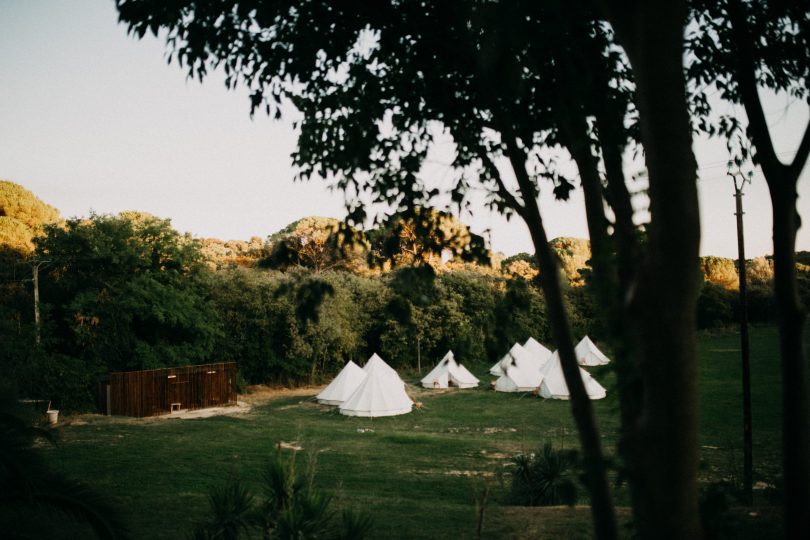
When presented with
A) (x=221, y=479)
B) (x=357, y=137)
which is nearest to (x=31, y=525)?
(x=221, y=479)

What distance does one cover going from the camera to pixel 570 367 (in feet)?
8.02

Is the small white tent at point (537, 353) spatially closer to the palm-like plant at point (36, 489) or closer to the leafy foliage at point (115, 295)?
the leafy foliage at point (115, 295)

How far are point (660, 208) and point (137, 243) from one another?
20796mm

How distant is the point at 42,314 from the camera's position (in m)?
18.3

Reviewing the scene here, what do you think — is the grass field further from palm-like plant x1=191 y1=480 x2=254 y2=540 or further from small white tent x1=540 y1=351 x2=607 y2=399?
small white tent x1=540 y1=351 x2=607 y2=399

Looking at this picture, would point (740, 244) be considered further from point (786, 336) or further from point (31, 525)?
point (31, 525)

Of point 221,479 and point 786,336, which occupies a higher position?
point 786,336

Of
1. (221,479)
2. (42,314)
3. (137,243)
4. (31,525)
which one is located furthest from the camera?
(137,243)

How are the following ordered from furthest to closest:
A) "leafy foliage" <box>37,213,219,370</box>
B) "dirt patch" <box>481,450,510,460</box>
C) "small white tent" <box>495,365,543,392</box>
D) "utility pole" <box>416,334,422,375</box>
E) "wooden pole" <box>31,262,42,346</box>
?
"utility pole" <box>416,334,422,375</box> < "small white tent" <box>495,365,543,392</box> < "leafy foliage" <box>37,213,219,370</box> < "wooden pole" <box>31,262,42,346</box> < "dirt patch" <box>481,450,510,460</box>

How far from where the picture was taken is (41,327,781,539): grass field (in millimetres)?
7539

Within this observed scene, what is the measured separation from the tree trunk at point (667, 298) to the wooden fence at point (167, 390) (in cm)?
1965

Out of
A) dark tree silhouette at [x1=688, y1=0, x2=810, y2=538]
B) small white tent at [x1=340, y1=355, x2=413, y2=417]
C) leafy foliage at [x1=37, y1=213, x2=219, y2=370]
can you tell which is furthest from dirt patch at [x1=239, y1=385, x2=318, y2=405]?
dark tree silhouette at [x1=688, y1=0, x2=810, y2=538]

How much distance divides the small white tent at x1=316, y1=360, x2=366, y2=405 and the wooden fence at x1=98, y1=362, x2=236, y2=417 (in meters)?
3.53

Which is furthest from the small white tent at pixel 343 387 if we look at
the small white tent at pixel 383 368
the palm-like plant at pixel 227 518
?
the palm-like plant at pixel 227 518
